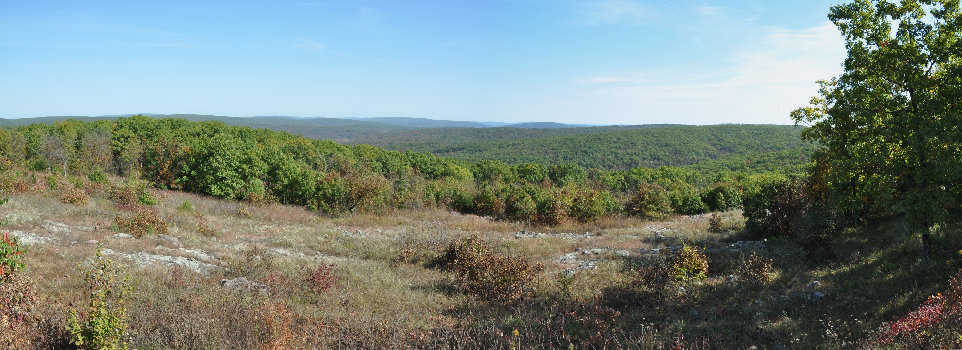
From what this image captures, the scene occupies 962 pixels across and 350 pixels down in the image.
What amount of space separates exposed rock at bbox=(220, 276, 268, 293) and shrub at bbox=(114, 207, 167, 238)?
7002mm

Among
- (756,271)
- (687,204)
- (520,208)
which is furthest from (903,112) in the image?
(687,204)

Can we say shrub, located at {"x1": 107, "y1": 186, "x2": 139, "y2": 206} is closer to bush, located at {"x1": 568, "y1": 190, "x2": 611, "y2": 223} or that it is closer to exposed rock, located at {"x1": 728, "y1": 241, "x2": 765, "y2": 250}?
bush, located at {"x1": 568, "y1": 190, "x2": 611, "y2": 223}

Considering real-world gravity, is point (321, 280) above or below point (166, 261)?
below

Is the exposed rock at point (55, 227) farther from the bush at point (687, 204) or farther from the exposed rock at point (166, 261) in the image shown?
the bush at point (687, 204)

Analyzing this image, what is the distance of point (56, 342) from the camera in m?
6.70

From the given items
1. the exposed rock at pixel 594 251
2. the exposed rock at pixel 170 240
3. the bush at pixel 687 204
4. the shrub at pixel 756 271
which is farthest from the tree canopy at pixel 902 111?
the bush at pixel 687 204

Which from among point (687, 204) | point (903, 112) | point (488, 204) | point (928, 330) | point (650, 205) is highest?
point (903, 112)

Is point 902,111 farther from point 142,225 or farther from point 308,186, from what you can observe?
point 308,186

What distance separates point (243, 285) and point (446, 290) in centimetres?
487

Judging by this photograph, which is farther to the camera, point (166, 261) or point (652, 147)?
point (652, 147)

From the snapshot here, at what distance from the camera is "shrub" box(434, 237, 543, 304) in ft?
36.9

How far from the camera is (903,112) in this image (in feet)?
39.2

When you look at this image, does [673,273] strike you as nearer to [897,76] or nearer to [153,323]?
[897,76]

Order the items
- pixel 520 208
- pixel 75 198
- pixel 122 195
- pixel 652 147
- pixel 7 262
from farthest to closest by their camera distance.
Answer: pixel 652 147 → pixel 520 208 → pixel 122 195 → pixel 75 198 → pixel 7 262
